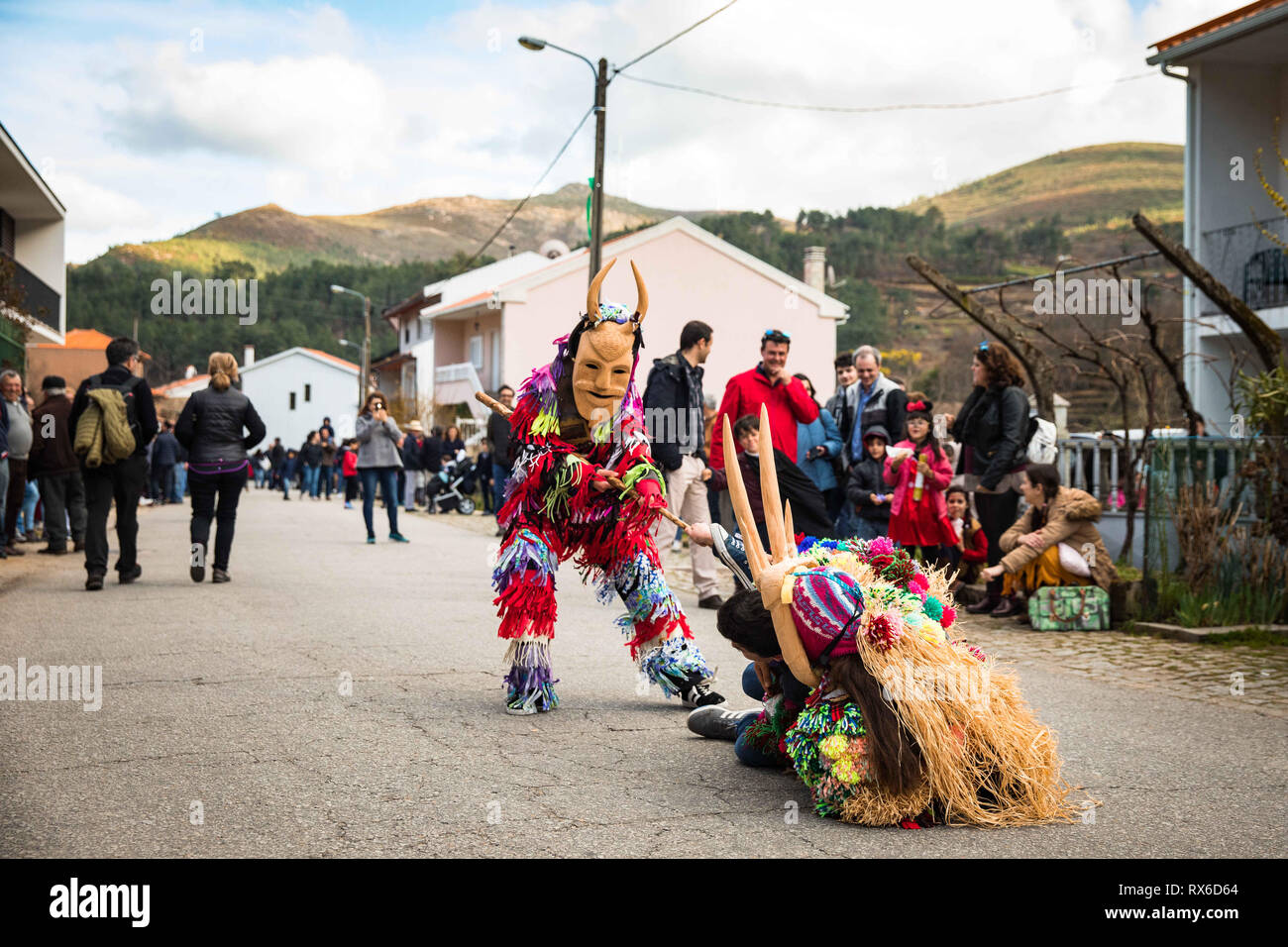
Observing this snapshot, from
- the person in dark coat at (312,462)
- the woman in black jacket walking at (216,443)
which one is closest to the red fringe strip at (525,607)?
the woman in black jacket walking at (216,443)

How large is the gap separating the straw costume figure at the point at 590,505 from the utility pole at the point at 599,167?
42.5 ft

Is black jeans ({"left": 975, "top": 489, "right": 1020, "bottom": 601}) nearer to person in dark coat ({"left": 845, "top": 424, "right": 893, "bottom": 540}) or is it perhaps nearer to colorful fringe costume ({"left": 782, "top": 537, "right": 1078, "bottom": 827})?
person in dark coat ({"left": 845, "top": 424, "right": 893, "bottom": 540})

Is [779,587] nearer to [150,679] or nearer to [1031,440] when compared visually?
[150,679]

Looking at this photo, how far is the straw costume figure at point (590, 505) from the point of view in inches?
222

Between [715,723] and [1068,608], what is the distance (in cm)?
442

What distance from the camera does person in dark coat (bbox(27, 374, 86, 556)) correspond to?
13.1 metres

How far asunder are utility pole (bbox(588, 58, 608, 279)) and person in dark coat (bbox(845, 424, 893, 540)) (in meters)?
9.39

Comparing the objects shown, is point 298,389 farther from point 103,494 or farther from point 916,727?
point 916,727

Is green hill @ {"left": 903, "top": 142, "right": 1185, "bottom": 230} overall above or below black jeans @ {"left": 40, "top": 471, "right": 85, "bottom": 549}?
above

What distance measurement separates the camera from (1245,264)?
1770 centimetres

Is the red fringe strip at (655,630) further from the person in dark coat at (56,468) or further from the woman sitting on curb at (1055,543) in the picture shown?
the person in dark coat at (56,468)

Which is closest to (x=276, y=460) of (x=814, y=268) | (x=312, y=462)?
(x=312, y=462)

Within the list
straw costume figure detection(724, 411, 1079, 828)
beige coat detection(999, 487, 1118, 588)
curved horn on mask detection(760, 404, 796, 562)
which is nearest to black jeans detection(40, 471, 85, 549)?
beige coat detection(999, 487, 1118, 588)

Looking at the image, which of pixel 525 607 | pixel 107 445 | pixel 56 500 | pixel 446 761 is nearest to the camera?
pixel 446 761
